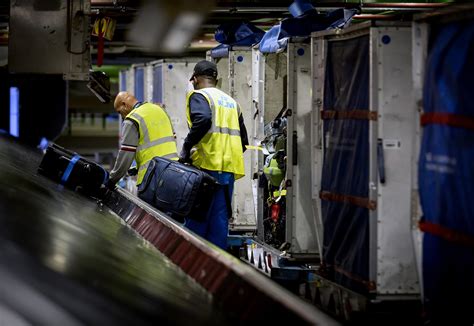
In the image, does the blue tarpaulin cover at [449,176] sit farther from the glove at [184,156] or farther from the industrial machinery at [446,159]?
the glove at [184,156]

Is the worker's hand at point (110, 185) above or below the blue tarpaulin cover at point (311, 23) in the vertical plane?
below

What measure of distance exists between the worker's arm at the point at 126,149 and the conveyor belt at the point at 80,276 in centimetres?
208

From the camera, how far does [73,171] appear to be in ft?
28.2

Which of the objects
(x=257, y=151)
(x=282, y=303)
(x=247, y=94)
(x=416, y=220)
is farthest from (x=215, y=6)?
(x=282, y=303)

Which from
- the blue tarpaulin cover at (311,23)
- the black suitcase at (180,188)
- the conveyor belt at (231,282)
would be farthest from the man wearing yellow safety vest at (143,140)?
the conveyor belt at (231,282)

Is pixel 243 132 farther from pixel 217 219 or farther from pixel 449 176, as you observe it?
pixel 449 176

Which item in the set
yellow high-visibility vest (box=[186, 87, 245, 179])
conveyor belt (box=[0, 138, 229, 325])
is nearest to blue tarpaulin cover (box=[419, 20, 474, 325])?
conveyor belt (box=[0, 138, 229, 325])

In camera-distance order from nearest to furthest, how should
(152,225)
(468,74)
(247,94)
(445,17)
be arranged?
(468,74), (445,17), (152,225), (247,94)

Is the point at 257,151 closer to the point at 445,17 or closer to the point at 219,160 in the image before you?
the point at 219,160

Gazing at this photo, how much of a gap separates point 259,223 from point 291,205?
1.27 m

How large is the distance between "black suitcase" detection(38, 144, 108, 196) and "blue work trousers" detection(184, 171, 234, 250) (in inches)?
43.7

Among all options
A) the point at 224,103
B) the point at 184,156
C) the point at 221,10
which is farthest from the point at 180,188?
the point at 221,10

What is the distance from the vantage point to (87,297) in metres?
3.88

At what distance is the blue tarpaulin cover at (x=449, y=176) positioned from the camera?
4648 millimetres
